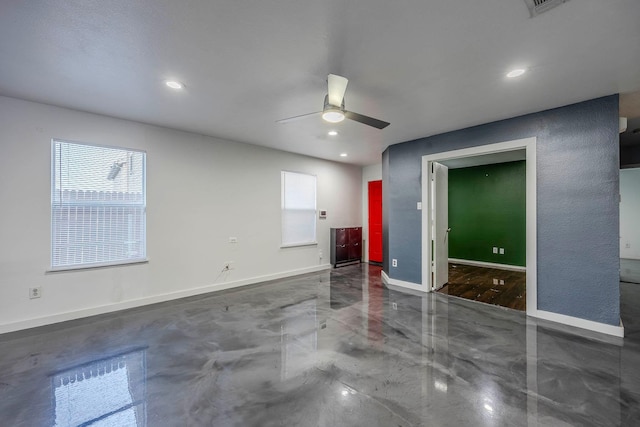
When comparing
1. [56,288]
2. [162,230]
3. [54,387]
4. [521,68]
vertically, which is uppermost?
[521,68]

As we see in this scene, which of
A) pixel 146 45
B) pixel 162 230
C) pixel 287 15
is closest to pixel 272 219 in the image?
pixel 162 230

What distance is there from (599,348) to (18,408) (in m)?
4.72

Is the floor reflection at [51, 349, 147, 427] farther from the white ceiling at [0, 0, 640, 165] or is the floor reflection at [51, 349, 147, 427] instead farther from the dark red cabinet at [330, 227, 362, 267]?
the dark red cabinet at [330, 227, 362, 267]

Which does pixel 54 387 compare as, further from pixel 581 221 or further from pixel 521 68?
pixel 581 221

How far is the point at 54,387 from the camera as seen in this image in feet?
6.57

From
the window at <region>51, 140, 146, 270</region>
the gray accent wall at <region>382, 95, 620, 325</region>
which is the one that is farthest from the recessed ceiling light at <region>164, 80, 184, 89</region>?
the gray accent wall at <region>382, 95, 620, 325</region>

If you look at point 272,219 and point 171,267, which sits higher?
point 272,219

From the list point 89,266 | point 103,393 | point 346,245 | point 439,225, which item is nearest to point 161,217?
point 89,266

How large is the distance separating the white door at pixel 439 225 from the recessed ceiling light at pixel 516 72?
2.04 meters

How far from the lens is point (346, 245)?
650cm

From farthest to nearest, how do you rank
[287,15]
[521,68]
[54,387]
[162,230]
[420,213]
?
[420,213], [162,230], [521,68], [54,387], [287,15]

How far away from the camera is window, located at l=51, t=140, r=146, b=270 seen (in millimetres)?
3223

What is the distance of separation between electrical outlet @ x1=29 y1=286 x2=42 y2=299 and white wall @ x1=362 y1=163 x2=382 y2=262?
233 inches

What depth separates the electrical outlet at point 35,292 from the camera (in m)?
3.03
